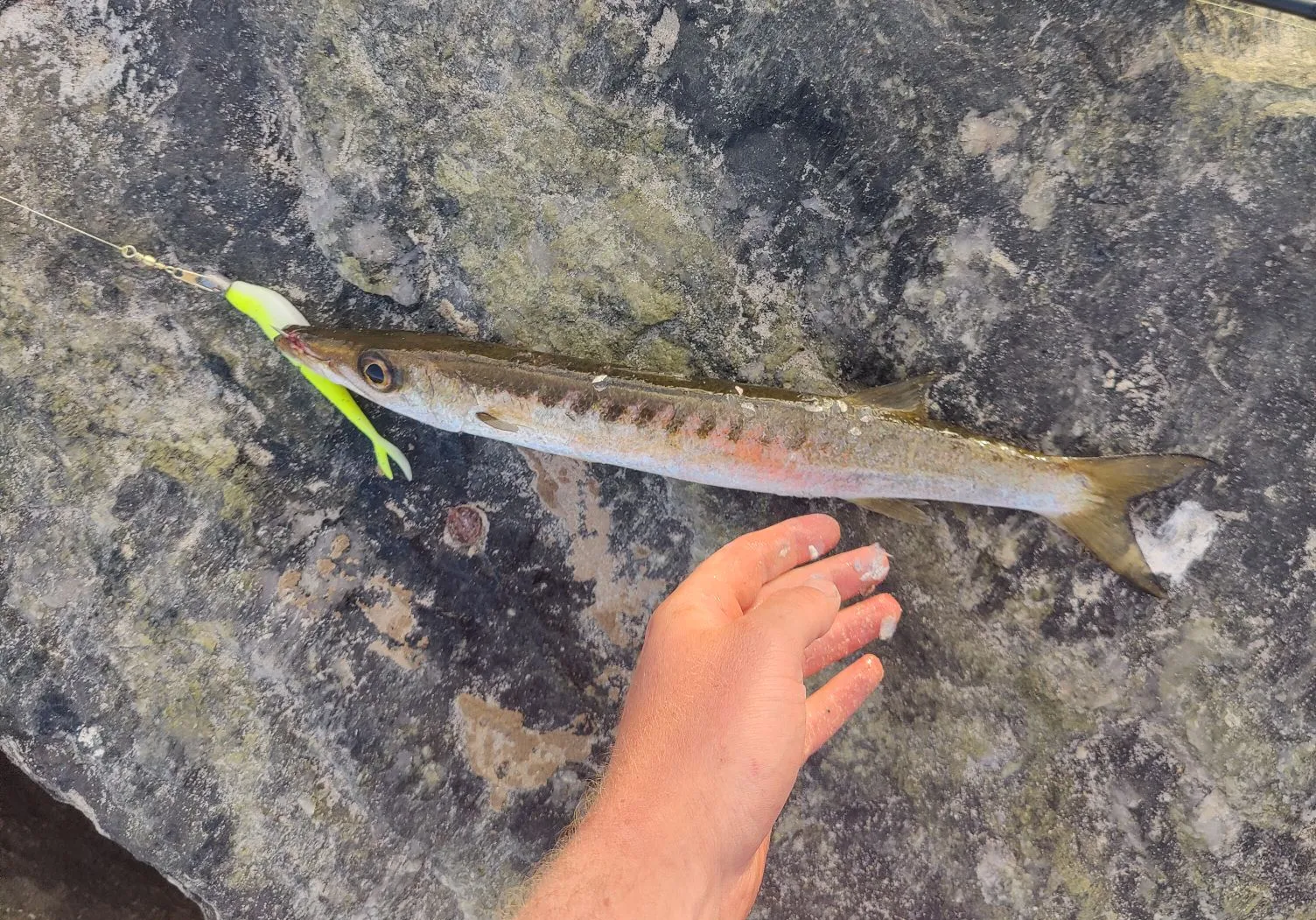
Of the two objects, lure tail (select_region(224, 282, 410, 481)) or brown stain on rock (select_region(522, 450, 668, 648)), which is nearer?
lure tail (select_region(224, 282, 410, 481))

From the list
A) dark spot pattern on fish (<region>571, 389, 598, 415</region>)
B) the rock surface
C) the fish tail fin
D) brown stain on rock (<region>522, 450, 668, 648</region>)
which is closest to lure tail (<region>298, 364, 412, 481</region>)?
the rock surface

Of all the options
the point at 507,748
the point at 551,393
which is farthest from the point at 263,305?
the point at 507,748

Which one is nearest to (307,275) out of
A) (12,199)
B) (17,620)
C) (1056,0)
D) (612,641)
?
(12,199)

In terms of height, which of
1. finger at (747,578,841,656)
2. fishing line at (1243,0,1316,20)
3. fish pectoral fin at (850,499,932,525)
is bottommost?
fish pectoral fin at (850,499,932,525)

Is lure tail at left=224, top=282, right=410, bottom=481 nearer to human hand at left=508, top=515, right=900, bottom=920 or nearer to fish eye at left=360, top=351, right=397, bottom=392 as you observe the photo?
fish eye at left=360, top=351, right=397, bottom=392

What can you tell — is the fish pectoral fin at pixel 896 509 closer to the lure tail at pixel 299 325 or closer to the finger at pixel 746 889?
the finger at pixel 746 889

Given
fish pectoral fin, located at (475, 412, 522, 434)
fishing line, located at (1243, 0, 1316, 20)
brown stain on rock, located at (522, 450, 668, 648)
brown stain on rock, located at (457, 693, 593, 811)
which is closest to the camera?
fishing line, located at (1243, 0, 1316, 20)

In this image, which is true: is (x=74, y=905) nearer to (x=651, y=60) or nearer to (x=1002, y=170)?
(x=651, y=60)

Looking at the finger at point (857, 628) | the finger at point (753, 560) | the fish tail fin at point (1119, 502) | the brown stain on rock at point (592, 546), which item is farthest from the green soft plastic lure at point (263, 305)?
the fish tail fin at point (1119, 502)
